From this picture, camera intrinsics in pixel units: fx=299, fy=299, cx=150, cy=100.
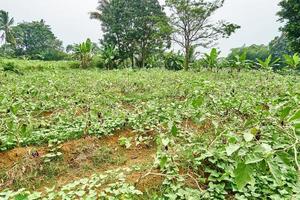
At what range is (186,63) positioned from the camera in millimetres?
22578

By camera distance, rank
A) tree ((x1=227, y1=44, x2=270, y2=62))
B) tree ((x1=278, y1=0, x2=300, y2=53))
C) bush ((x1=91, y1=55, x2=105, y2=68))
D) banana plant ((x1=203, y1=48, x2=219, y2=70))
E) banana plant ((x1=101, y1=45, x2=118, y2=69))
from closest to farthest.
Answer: banana plant ((x1=203, y1=48, x2=219, y2=70)), tree ((x1=278, y1=0, x2=300, y2=53)), banana plant ((x1=101, y1=45, x2=118, y2=69)), bush ((x1=91, y1=55, x2=105, y2=68)), tree ((x1=227, y1=44, x2=270, y2=62))

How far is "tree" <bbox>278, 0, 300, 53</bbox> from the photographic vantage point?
1947 cm

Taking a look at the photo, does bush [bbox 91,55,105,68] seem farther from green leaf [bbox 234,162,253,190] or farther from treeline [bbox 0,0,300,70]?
green leaf [bbox 234,162,253,190]

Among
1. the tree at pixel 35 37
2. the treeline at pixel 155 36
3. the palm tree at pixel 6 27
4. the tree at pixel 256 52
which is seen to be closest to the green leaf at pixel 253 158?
the treeline at pixel 155 36

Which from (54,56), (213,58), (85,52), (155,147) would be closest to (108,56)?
(85,52)

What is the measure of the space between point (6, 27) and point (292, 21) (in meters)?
31.5

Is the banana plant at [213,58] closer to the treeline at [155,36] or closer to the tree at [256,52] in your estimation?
the treeline at [155,36]

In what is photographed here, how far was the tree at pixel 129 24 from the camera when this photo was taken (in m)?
28.4

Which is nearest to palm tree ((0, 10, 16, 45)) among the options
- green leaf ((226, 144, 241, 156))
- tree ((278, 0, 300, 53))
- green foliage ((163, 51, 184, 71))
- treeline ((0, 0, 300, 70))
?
treeline ((0, 0, 300, 70))

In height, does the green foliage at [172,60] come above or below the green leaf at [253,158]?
above

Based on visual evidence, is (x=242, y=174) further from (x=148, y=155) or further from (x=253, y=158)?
(x=148, y=155)

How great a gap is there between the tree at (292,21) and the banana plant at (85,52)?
14278 millimetres

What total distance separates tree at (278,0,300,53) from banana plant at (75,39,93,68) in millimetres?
14278

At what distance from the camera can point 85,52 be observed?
23.9 metres
